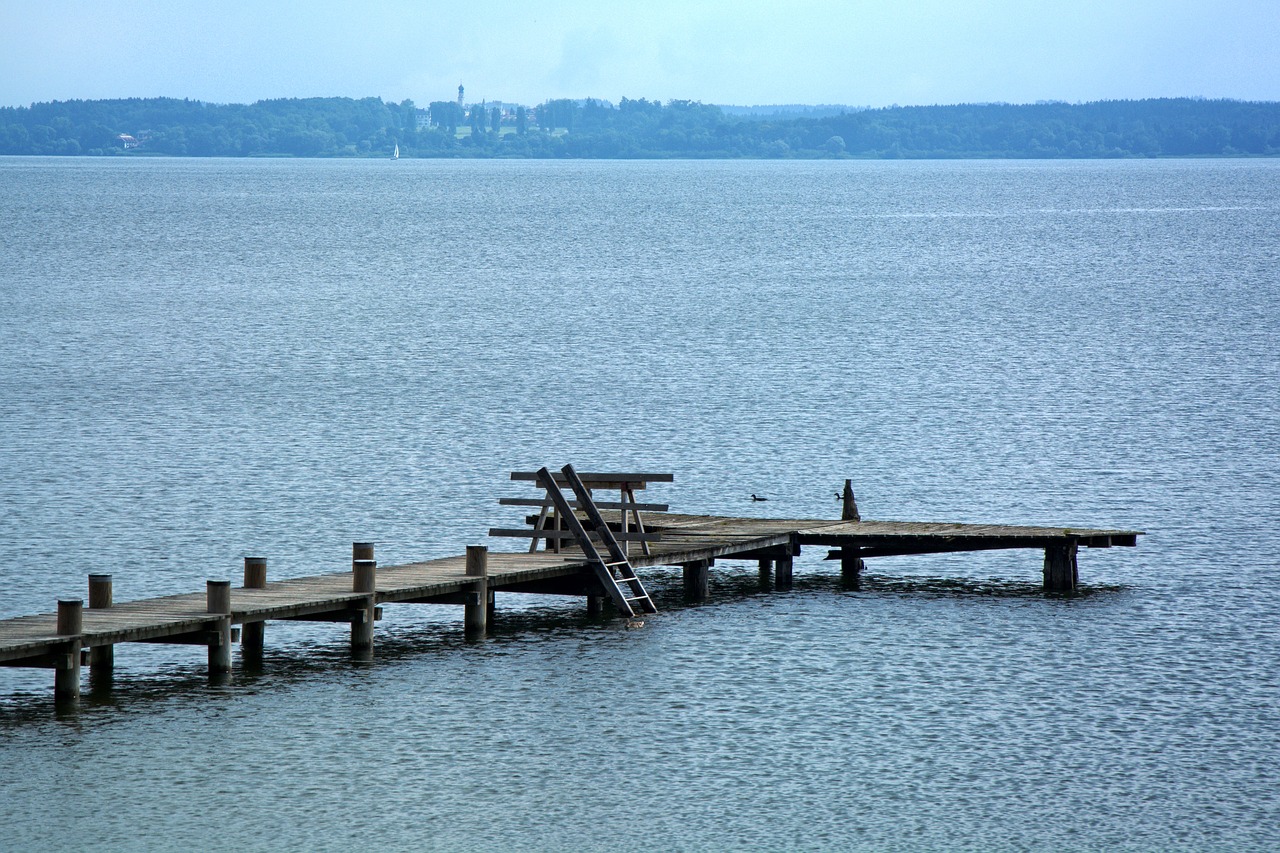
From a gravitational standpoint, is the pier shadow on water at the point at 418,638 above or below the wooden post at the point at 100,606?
below

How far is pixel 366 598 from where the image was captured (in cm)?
2577

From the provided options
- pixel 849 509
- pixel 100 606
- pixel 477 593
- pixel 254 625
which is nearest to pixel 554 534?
pixel 477 593

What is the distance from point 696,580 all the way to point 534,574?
390 cm

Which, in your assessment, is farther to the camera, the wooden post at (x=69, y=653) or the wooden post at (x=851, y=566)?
the wooden post at (x=851, y=566)

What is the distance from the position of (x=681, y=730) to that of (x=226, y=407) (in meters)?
34.4

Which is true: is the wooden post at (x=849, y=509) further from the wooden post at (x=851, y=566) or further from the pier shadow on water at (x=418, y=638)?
the pier shadow on water at (x=418, y=638)

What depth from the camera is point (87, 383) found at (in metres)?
59.4

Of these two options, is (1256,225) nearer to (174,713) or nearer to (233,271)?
(233,271)

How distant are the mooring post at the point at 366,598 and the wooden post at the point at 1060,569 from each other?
12.5 metres

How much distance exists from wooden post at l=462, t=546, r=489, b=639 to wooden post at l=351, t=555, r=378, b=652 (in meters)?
1.54

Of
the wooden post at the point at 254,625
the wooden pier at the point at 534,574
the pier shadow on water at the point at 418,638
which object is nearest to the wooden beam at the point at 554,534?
the wooden pier at the point at 534,574

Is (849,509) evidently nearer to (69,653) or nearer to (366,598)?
(366,598)

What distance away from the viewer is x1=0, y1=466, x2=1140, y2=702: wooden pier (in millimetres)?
23188

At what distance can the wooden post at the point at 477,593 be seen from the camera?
1076 inches
